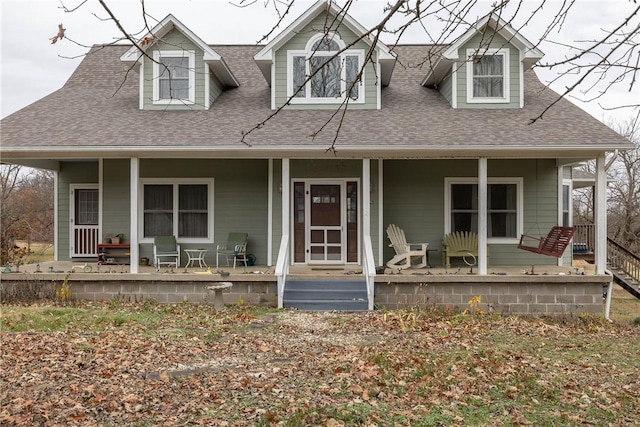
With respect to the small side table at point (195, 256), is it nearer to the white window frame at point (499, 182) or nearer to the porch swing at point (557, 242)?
the white window frame at point (499, 182)

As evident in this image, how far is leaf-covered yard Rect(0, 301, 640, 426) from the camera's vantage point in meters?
5.34

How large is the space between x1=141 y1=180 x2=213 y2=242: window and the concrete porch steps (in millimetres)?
3481

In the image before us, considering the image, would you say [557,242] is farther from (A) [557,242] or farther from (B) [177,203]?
(B) [177,203]

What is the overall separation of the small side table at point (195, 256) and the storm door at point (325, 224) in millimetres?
2611

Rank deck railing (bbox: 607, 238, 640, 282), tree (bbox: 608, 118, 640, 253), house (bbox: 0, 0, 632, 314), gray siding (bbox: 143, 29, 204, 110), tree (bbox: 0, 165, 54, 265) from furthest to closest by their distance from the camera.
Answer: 1. tree (bbox: 608, 118, 640, 253)
2. tree (bbox: 0, 165, 54, 265)
3. deck railing (bbox: 607, 238, 640, 282)
4. gray siding (bbox: 143, 29, 204, 110)
5. house (bbox: 0, 0, 632, 314)

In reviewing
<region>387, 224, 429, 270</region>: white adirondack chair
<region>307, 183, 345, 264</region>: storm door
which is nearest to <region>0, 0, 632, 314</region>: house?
<region>307, 183, 345, 264</region>: storm door

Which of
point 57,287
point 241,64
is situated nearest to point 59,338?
point 57,287

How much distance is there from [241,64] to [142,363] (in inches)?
454

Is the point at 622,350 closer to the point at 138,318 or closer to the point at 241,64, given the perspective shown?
the point at 138,318

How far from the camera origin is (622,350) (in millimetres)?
8555

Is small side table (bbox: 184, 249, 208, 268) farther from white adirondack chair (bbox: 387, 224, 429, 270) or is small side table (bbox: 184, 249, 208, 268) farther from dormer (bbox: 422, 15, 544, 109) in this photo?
dormer (bbox: 422, 15, 544, 109)

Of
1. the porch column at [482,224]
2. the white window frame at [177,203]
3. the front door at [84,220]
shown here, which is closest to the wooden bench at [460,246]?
the porch column at [482,224]

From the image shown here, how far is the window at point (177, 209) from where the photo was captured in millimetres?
14008

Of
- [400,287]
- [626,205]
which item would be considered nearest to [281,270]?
[400,287]
